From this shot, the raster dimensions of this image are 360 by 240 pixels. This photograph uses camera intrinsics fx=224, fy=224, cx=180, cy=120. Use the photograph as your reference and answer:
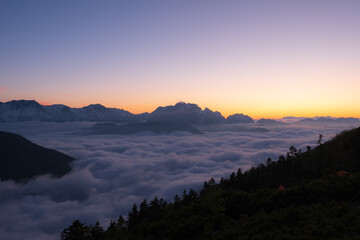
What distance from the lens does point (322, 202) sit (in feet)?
75.5

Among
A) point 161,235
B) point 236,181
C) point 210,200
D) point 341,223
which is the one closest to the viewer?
point 341,223

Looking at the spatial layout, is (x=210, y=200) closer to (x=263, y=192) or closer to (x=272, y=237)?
(x=263, y=192)

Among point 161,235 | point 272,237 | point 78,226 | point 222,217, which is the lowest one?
point 78,226

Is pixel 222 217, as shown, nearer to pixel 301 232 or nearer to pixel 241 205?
pixel 241 205

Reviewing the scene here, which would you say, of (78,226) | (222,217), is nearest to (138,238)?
(222,217)

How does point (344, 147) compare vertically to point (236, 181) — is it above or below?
above

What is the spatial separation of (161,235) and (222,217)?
20.6ft

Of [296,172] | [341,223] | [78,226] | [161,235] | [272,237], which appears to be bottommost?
[78,226]

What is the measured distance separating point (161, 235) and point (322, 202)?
658 inches

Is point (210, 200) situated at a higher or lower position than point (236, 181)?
higher

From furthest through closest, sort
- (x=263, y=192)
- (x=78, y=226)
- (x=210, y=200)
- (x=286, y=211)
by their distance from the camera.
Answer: (x=78, y=226) → (x=263, y=192) → (x=210, y=200) → (x=286, y=211)

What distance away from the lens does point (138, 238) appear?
2112cm

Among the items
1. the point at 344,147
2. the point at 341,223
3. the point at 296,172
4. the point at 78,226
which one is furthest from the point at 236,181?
the point at 341,223

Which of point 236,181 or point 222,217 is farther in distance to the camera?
point 236,181
